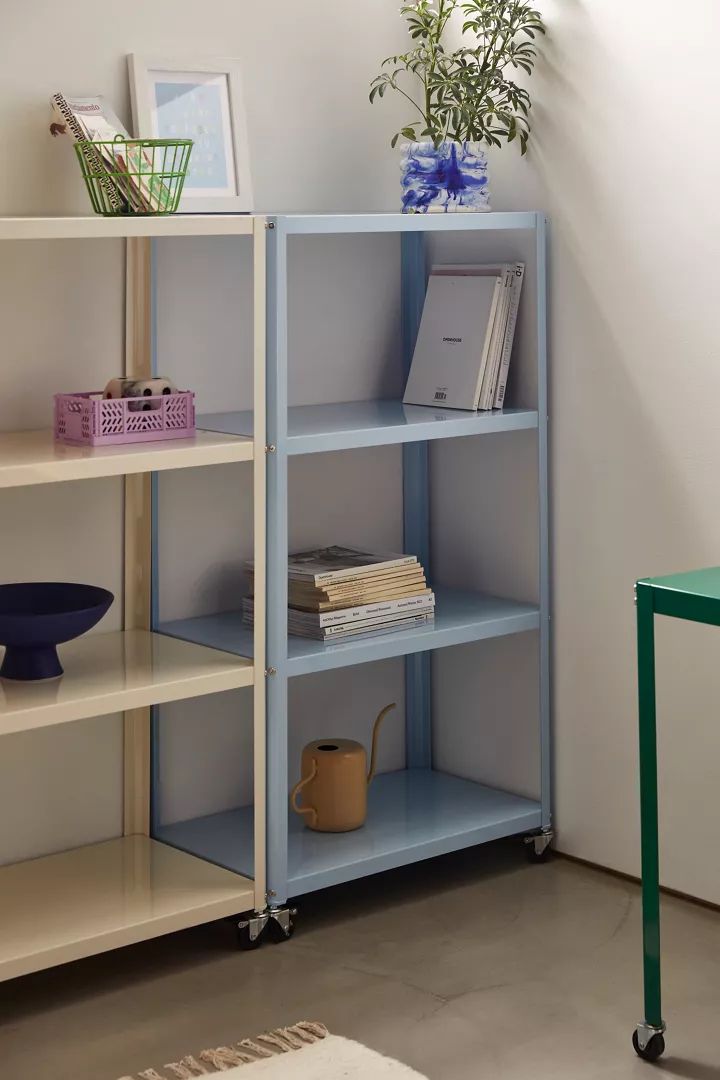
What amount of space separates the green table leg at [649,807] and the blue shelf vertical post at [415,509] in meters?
1.25

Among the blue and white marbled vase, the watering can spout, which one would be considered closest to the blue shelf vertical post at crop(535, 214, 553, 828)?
the blue and white marbled vase

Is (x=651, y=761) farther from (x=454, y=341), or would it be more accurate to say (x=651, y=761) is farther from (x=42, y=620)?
(x=454, y=341)

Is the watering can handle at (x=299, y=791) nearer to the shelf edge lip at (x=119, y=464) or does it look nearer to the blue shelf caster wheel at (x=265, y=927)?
the blue shelf caster wheel at (x=265, y=927)

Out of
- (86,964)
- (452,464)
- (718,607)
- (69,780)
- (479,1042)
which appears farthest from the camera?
(452,464)

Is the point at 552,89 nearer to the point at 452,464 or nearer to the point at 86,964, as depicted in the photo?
the point at 452,464

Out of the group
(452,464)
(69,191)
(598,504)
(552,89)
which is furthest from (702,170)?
(69,191)

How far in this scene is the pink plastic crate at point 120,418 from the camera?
9.03ft

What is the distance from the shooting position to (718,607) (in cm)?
227

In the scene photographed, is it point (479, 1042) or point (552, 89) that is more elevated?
point (552, 89)

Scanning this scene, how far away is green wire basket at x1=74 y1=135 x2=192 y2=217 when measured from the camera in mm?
2736

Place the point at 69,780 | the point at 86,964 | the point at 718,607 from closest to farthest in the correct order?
the point at 718,607, the point at 86,964, the point at 69,780

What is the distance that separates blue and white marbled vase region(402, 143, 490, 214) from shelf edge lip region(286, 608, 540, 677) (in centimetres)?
86

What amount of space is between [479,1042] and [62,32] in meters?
2.00

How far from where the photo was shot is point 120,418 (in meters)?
2.77
